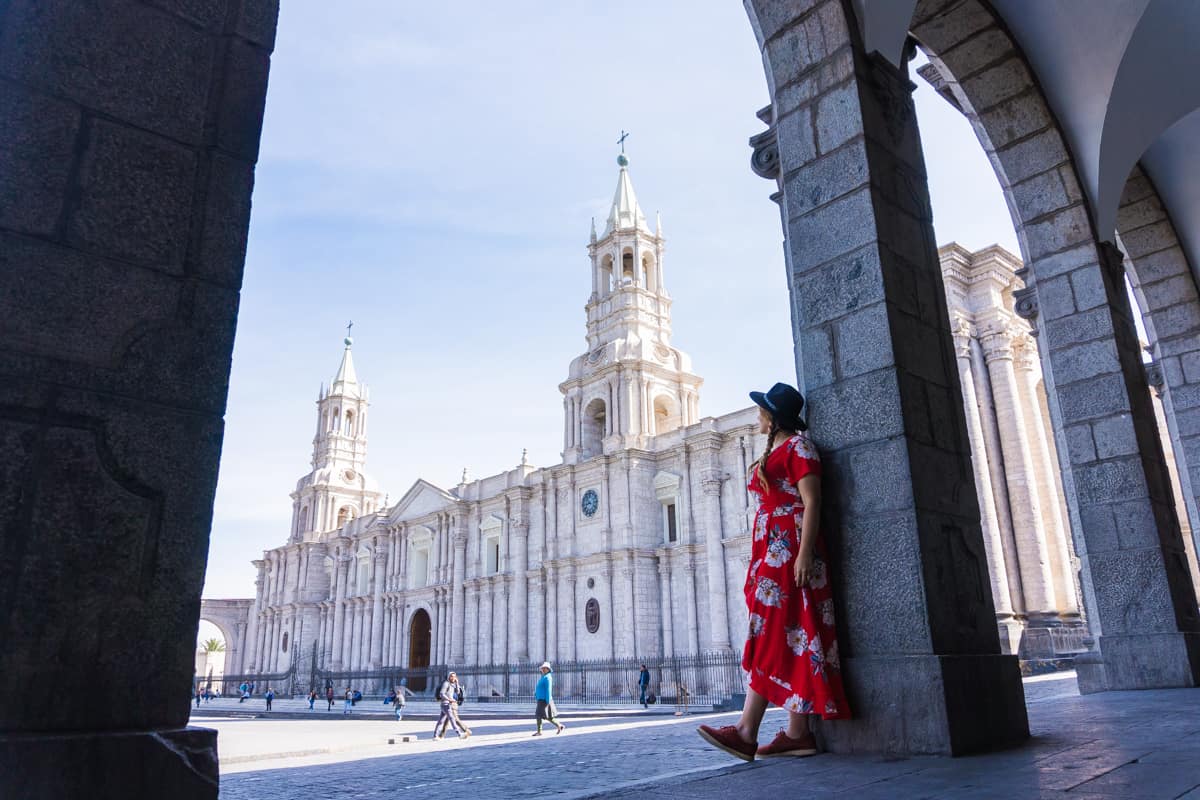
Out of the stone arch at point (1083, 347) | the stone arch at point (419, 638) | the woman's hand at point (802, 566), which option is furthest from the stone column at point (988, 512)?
the stone arch at point (419, 638)

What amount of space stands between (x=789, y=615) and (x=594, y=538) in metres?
27.6

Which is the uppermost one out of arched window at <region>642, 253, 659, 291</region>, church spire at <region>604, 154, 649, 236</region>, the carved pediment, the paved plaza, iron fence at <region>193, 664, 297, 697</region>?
church spire at <region>604, 154, 649, 236</region>

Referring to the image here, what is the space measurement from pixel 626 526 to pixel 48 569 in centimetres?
2812

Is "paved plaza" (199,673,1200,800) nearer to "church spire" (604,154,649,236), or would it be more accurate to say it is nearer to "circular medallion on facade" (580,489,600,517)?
"circular medallion on facade" (580,489,600,517)

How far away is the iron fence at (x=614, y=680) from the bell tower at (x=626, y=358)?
8033 millimetres

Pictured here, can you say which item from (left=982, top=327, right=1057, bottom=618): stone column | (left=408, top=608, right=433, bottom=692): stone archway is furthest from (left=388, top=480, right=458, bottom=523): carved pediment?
(left=982, top=327, right=1057, bottom=618): stone column

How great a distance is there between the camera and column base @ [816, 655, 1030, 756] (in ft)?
10.3

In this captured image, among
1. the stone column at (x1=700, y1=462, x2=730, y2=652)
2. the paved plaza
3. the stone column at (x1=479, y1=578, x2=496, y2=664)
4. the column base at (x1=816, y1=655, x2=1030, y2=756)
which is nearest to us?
the paved plaza

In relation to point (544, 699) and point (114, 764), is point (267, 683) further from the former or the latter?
point (114, 764)

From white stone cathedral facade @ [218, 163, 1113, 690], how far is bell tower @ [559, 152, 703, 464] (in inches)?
3.0

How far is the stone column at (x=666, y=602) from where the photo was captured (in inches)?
1107

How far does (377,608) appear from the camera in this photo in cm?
4053

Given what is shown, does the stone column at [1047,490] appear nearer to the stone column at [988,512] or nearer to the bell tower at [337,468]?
the stone column at [988,512]

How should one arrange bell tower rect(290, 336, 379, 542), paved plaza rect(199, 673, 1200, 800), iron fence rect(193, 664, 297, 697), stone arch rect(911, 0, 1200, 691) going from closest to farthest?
1. paved plaza rect(199, 673, 1200, 800)
2. stone arch rect(911, 0, 1200, 691)
3. iron fence rect(193, 664, 297, 697)
4. bell tower rect(290, 336, 379, 542)
